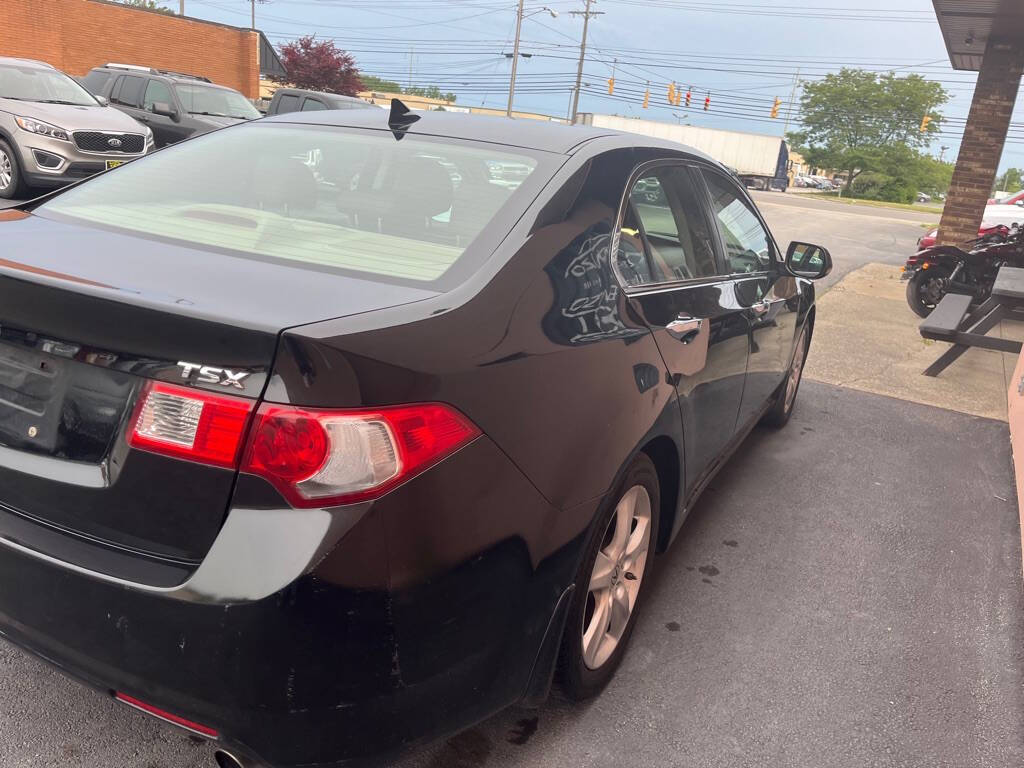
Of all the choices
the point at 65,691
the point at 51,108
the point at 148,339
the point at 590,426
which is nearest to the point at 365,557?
the point at 148,339

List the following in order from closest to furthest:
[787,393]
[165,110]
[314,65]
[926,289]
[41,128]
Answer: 1. [787,393]
2. [926,289]
3. [41,128]
4. [165,110]
5. [314,65]

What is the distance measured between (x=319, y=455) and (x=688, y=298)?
163cm

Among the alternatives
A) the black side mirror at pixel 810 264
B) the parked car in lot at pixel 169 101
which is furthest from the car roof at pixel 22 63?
the black side mirror at pixel 810 264

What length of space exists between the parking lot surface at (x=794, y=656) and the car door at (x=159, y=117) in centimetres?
1295

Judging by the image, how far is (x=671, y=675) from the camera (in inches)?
105

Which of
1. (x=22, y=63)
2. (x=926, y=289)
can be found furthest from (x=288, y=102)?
(x=926, y=289)

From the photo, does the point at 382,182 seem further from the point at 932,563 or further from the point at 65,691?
the point at 932,563

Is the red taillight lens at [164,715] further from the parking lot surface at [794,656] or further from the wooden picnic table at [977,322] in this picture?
the wooden picnic table at [977,322]

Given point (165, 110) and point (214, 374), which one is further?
point (165, 110)

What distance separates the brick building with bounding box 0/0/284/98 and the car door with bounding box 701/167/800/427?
2907cm

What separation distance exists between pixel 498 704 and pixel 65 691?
1.27 metres

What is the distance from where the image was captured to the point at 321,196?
2553 mm

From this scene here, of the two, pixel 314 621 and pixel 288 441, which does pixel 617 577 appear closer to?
pixel 314 621

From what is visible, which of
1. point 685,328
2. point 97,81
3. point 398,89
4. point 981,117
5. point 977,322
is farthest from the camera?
point 398,89
